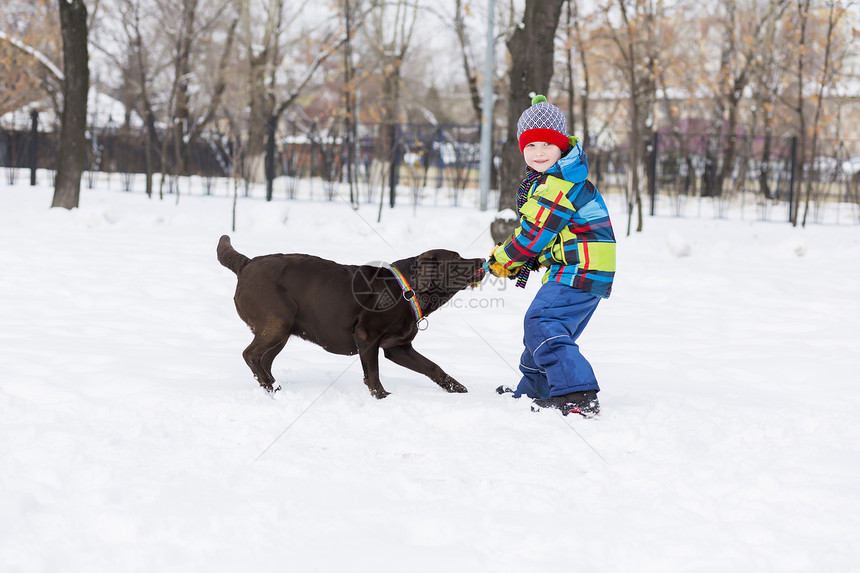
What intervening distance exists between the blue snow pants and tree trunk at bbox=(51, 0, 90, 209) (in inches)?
424

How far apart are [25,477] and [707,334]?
521cm

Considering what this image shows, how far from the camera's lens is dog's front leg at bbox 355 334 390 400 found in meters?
4.01

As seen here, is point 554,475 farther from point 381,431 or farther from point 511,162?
point 511,162

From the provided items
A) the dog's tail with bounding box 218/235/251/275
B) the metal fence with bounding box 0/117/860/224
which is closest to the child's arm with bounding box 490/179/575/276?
the dog's tail with bounding box 218/235/251/275

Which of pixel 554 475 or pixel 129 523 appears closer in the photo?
pixel 129 523

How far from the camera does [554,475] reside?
3.08 metres

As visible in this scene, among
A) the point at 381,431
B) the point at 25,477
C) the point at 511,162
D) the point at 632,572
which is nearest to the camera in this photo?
the point at 632,572

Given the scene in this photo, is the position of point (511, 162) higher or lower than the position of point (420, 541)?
higher

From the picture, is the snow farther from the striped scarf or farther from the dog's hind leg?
the striped scarf

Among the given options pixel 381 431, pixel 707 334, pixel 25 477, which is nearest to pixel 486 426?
pixel 381 431

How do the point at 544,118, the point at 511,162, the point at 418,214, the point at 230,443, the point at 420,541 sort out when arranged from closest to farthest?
the point at 420,541 → the point at 230,443 → the point at 544,118 → the point at 511,162 → the point at 418,214

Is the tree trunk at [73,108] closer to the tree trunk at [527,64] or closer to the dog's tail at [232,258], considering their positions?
the tree trunk at [527,64]

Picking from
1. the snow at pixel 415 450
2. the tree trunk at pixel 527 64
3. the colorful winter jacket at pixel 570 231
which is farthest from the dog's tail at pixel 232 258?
the tree trunk at pixel 527 64

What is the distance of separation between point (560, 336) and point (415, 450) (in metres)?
1.00
